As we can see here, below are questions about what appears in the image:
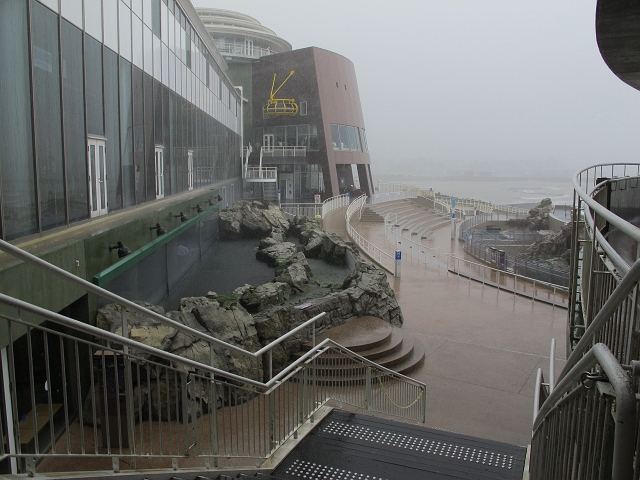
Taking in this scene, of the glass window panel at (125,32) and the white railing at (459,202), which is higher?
the glass window panel at (125,32)

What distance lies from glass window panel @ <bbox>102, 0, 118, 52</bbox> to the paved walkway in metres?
8.83

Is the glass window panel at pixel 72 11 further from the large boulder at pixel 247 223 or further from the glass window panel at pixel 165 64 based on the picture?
the large boulder at pixel 247 223

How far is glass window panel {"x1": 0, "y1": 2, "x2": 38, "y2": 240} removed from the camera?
6500 mm

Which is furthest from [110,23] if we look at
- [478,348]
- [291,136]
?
[291,136]

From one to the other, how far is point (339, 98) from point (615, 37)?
38098 mm

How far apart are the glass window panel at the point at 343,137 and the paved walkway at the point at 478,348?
24.9m

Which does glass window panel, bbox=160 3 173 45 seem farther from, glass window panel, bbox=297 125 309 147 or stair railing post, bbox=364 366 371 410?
glass window panel, bbox=297 125 309 147

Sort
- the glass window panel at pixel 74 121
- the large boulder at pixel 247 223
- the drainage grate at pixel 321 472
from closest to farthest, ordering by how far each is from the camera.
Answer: the drainage grate at pixel 321 472 → the glass window panel at pixel 74 121 → the large boulder at pixel 247 223

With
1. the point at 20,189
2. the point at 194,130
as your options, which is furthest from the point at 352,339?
the point at 194,130

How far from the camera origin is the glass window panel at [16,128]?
21.3 ft

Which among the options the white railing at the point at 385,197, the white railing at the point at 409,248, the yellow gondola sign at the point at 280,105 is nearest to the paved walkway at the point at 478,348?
the white railing at the point at 409,248

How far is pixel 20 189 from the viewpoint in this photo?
22.7ft

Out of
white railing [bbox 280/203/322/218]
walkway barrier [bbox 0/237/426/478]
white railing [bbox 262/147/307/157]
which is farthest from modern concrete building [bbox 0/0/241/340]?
white railing [bbox 262/147/307/157]

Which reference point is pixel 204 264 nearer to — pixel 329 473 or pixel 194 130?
pixel 194 130
